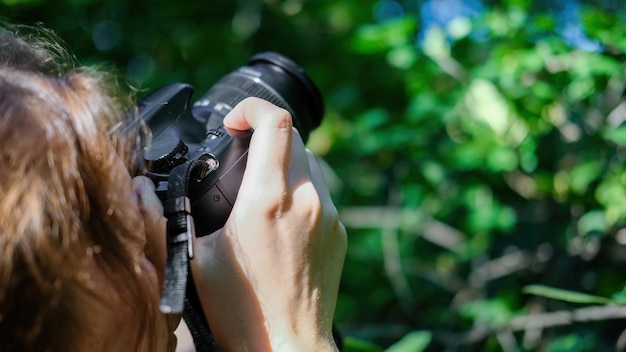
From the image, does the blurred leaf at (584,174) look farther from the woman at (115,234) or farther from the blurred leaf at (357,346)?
the woman at (115,234)

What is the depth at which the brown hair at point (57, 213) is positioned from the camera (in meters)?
0.55

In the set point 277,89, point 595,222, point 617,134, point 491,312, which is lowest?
point 491,312

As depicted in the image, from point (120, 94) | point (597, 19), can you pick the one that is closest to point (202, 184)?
point (120, 94)

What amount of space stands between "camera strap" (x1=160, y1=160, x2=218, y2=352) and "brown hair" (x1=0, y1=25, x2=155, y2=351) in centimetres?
3

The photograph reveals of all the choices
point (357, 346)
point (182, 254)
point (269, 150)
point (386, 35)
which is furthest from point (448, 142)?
point (182, 254)

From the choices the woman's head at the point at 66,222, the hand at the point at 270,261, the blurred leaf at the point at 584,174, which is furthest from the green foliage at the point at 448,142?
the woman's head at the point at 66,222

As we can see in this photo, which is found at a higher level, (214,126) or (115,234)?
(115,234)

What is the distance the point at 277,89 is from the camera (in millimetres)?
959

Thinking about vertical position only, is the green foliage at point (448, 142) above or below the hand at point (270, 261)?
below

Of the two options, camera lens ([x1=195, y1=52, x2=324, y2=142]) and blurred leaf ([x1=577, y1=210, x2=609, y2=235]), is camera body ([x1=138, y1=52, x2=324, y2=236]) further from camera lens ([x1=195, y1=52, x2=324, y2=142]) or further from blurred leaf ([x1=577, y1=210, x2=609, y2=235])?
blurred leaf ([x1=577, y1=210, x2=609, y2=235])

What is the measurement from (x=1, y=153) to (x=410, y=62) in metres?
0.95

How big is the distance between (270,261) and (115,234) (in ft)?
0.51

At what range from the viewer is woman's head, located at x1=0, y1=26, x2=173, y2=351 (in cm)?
55

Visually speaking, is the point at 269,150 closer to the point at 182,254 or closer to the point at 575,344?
the point at 182,254
